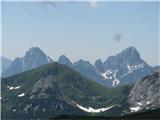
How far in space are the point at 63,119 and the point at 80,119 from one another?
1435 centimetres

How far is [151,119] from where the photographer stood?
185m

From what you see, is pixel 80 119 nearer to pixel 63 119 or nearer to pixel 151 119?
pixel 63 119

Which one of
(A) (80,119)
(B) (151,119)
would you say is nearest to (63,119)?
(A) (80,119)

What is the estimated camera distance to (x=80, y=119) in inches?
7697

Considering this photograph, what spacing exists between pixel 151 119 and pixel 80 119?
29829mm

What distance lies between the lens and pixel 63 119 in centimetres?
18288

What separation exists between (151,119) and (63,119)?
1366 inches

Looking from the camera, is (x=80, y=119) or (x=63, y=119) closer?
(x=63, y=119)
